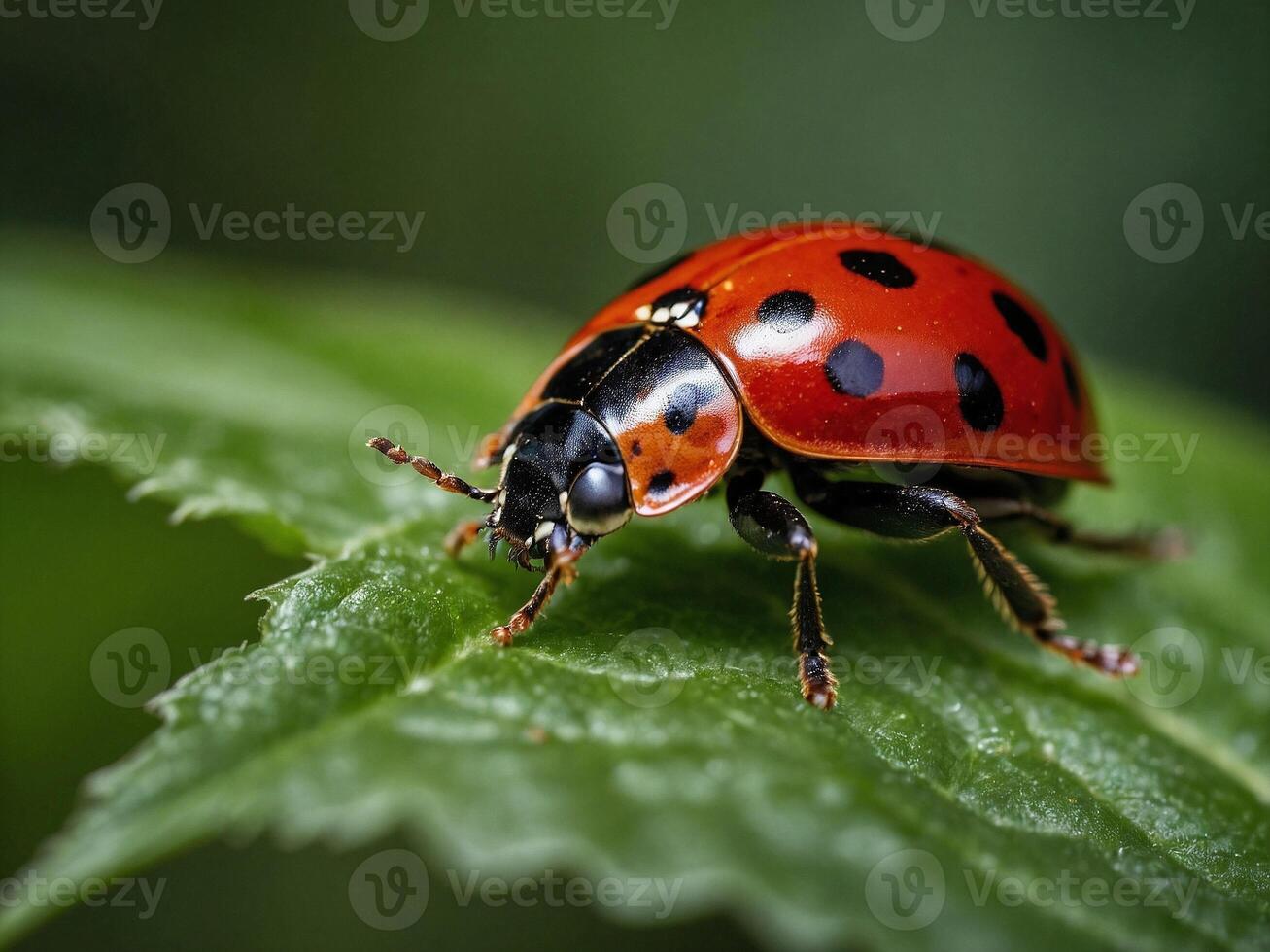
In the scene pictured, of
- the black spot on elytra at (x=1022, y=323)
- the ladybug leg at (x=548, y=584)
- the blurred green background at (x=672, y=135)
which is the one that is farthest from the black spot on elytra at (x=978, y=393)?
the blurred green background at (x=672, y=135)

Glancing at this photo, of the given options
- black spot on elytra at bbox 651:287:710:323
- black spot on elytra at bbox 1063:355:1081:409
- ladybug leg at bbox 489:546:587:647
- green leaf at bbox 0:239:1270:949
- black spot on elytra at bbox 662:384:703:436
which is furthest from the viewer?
black spot on elytra at bbox 1063:355:1081:409

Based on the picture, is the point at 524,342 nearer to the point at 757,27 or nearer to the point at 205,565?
the point at 205,565

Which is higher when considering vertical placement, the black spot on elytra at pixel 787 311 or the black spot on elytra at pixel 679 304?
the black spot on elytra at pixel 679 304

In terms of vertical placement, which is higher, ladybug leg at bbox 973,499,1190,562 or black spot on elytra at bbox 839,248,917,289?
black spot on elytra at bbox 839,248,917,289

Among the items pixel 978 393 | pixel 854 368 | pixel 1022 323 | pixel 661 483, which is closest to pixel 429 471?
pixel 661 483

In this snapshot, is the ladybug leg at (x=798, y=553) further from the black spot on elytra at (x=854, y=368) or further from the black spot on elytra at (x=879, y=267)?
the black spot on elytra at (x=879, y=267)

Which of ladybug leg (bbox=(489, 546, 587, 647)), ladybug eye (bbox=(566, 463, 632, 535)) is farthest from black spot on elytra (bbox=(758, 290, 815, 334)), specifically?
ladybug leg (bbox=(489, 546, 587, 647))

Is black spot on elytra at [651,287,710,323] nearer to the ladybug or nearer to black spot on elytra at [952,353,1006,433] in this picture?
the ladybug
